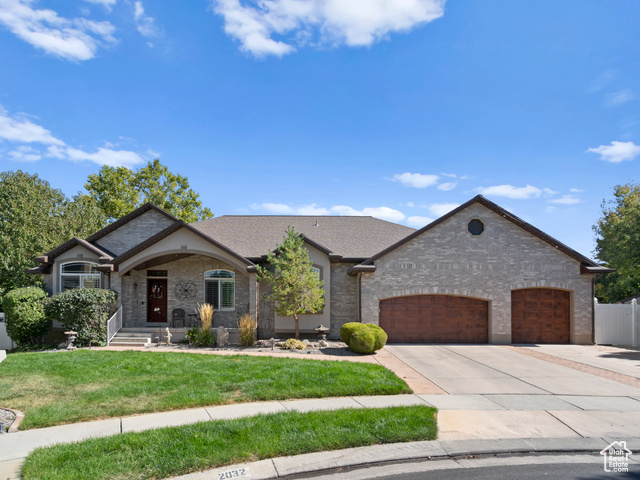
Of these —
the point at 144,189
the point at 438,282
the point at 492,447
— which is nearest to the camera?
the point at 492,447

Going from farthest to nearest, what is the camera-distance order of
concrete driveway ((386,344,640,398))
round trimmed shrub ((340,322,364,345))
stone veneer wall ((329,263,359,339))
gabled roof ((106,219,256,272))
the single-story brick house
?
stone veneer wall ((329,263,359,339)) < the single-story brick house < gabled roof ((106,219,256,272)) < round trimmed shrub ((340,322,364,345)) < concrete driveway ((386,344,640,398))

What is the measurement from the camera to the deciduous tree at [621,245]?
1889cm

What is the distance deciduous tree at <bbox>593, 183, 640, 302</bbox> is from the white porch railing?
74.8 feet

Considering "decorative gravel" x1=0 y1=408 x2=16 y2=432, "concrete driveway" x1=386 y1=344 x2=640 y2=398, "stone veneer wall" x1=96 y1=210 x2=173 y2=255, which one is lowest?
"concrete driveway" x1=386 y1=344 x2=640 y2=398

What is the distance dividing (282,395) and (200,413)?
1.80m

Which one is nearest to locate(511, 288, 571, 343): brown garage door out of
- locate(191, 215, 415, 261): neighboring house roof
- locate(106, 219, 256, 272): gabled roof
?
locate(191, 215, 415, 261): neighboring house roof

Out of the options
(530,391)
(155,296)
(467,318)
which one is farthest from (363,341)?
(155,296)

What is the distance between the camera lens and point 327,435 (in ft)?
21.1

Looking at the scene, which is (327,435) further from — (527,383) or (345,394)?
(527,383)

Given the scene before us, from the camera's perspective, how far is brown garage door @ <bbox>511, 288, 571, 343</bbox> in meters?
18.6

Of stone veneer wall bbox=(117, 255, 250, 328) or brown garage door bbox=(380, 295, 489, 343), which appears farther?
stone veneer wall bbox=(117, 255, 250, 328)

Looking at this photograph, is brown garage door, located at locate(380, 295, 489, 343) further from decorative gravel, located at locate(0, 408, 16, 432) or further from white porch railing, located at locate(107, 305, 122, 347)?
decorative gravel, located at locate(0, 408, 16, 432)

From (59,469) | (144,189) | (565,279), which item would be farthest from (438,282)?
(144,189)

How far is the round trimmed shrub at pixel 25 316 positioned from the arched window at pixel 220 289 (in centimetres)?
661
